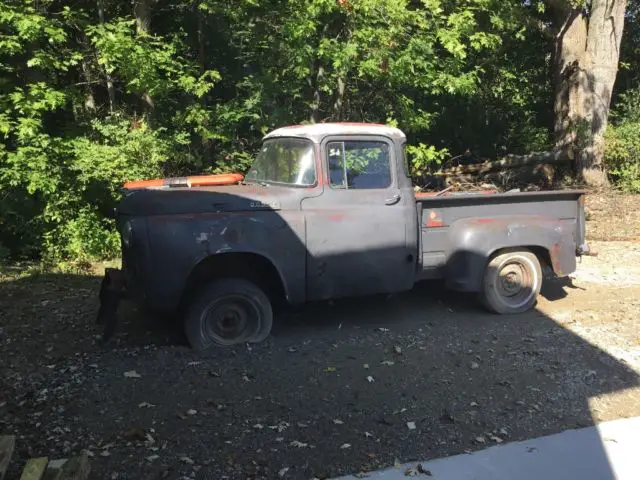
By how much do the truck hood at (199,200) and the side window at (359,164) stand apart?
1.54 feet

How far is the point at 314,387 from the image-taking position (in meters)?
4.54

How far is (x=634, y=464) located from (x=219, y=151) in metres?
8.22

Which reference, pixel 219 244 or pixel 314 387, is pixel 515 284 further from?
pixel 219 244

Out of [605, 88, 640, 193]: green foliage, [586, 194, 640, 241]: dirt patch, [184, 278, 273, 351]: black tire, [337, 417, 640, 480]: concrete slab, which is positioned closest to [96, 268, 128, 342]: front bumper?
[184, 278, 273, 351]: black tire

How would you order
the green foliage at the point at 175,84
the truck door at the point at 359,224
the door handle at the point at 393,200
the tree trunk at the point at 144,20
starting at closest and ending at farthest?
the truck door at the point at 359,224
the door handle at the point at 393,200
the green foliage at the point at 175,84
the tree trunk at the point at 144,20

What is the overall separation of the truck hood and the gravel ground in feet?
3.95

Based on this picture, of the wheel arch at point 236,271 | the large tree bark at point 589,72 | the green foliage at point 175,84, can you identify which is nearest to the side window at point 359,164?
the wheel arch at point 236,271

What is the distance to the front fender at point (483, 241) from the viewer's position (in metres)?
5.92

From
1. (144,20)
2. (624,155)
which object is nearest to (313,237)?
(144,20)

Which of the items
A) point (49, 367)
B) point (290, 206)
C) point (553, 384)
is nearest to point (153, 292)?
point (49, 367)

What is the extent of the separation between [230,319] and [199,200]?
109 cm

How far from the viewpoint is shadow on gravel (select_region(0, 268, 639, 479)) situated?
369 cm

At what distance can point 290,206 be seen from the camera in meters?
5.23

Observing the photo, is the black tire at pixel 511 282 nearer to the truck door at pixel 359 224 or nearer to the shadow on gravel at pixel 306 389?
the shadow on gravel at pixel 306 389
